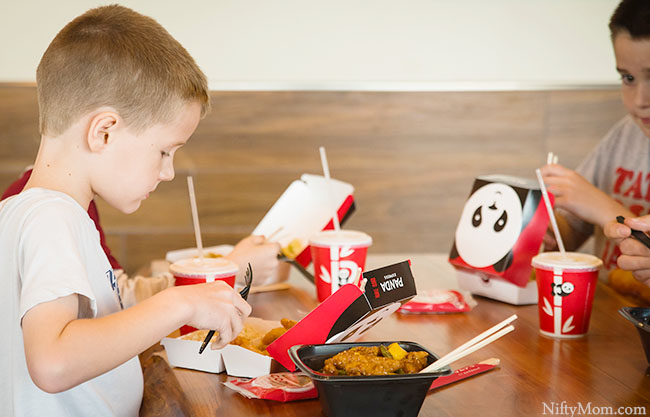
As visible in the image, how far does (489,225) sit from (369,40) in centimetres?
186

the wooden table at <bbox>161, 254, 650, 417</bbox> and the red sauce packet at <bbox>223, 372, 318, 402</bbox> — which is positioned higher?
the red sauce packet at <bbox>223, 372, 318, 402</bbox>

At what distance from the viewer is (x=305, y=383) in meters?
0.89

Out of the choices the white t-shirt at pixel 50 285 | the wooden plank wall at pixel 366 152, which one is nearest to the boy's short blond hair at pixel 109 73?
the white t-shirt at pixel 50 285

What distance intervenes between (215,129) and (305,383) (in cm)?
225

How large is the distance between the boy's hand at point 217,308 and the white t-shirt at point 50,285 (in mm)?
120

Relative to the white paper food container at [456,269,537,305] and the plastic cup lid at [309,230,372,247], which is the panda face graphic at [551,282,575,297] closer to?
the white paper food container at [456,269,537,305]

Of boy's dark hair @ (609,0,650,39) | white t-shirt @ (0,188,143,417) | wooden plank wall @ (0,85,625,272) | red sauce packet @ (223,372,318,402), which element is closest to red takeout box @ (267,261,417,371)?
red sauce packet @ (223,372,318,402)

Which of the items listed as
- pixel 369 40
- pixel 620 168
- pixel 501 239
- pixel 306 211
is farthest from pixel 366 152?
pixel 501 239

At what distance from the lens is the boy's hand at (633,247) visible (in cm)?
115

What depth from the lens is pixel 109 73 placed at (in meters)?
0.93

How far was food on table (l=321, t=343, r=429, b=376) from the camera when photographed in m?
0.79

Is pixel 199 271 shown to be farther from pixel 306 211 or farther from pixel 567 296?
pixel 567 296

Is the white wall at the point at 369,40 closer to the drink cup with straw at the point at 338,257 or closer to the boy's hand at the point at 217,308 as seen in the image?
the drink cup with straw at the point at 338,257

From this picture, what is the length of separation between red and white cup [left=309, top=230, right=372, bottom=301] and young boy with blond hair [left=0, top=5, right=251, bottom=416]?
0.37 m
